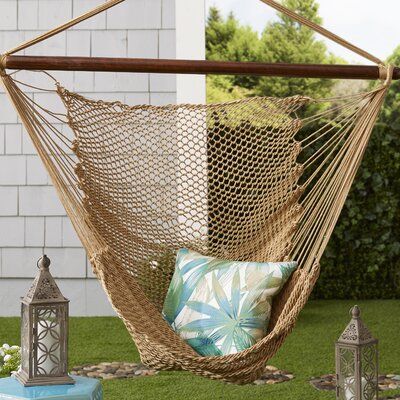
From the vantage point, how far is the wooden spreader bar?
2518 millimetres

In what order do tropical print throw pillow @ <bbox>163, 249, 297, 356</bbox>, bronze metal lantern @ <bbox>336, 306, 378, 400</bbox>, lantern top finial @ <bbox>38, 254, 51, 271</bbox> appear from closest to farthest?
bronze metal lantern @ <bbox>336, 306, 378, 400</bbox> < lantern top finial @ <bbox>38, 254, 51, 271</bbox> < tropical print throw pillow @ <bbox>163, 249, 297, 356</bbox>

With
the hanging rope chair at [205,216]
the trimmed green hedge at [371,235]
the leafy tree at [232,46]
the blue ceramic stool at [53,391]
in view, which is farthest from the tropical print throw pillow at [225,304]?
the leafy tree at [232,46]

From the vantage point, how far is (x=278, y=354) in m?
3.71

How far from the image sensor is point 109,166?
2900 mm

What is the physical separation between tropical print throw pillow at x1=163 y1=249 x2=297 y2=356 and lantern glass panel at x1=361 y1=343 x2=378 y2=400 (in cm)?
66

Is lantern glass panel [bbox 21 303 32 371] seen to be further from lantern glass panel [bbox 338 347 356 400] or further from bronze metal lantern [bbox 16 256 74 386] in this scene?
lantern glass panel [bbox 338 347 356 400]

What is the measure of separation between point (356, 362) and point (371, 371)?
64 mm

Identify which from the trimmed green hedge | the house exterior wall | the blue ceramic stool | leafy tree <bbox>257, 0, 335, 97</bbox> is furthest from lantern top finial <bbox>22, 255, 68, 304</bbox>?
leafy tree <bbox>257, 0, 335, 97</bbox>

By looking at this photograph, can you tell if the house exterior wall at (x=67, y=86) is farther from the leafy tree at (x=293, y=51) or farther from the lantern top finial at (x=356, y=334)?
the leafy tree at (x=293, y=51)

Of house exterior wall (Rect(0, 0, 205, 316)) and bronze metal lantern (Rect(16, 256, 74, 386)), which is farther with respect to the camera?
house exterior wall (Rect(0, 0, 205, 316))

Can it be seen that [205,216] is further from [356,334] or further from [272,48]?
[272,48]

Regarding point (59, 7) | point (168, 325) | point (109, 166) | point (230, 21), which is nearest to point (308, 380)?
point (168, 325)

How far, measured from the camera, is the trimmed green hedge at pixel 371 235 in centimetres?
512

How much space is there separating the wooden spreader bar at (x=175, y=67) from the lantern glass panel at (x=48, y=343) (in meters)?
0.75
